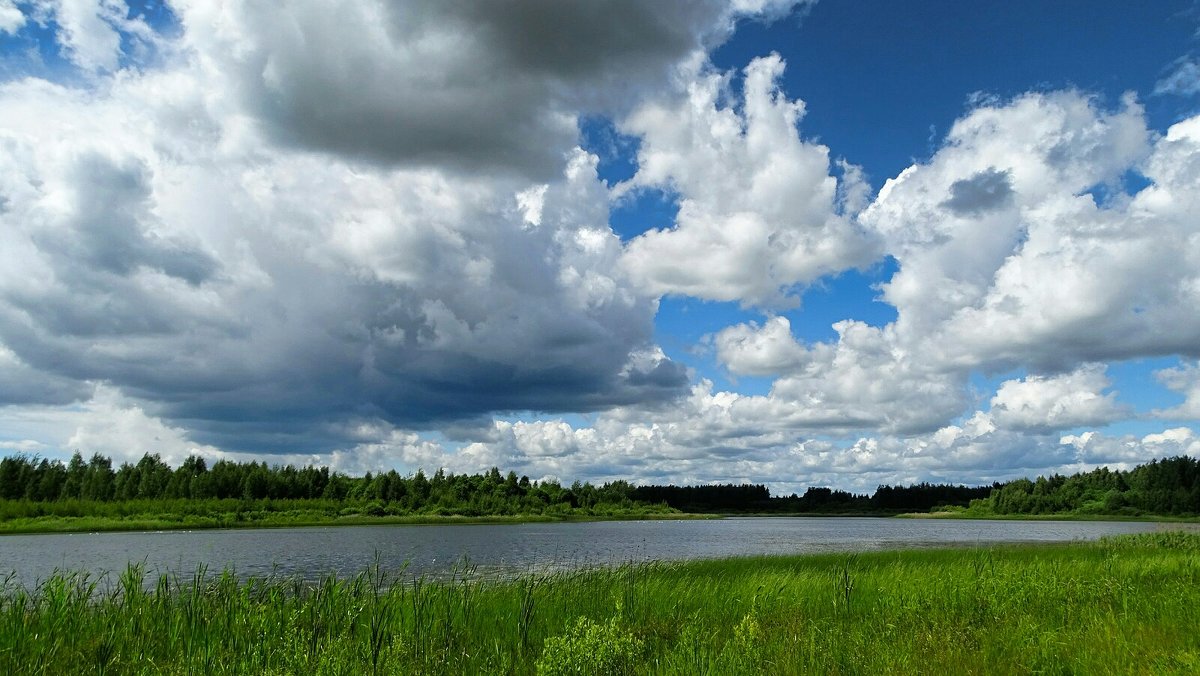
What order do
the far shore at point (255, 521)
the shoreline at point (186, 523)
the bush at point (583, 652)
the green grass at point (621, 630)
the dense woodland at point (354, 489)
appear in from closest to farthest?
1. the bush at point (583, 652)
2. the green grass at point (621, 630)
3. the shoreline at point (186, 523)
4. the far shore at point (255, 521)
5. the dense woodland at point (354, 489)

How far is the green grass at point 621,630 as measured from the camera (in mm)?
10219

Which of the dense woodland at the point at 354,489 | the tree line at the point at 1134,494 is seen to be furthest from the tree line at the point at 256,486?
the tree line at the point at 1134,494

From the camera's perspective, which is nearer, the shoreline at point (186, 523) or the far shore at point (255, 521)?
the shoreline at point (186, 523)

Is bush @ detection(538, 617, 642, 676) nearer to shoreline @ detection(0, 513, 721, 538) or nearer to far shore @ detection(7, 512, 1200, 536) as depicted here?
shoreline @ detection(0, 513, 721, 538)

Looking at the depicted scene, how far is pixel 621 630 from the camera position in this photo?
11828mm

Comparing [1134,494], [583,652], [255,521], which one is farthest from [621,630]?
[1134,494]

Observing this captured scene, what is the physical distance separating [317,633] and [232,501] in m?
141

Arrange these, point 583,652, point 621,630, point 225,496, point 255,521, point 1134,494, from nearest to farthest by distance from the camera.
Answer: point 583,652
point 621,630
point 255,521
point 225,496
point 1134,494

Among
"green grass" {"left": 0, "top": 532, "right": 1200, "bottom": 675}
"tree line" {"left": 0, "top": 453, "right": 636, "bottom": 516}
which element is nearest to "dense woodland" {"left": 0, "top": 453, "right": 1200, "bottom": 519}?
"tree line" {"left": 0, "top": 453, "right": 636, "bottom": 516}

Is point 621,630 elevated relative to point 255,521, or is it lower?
elevated

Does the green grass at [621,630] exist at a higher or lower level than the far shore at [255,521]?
higher

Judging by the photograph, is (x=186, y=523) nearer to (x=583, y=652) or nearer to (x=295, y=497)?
(x=295, y=497)

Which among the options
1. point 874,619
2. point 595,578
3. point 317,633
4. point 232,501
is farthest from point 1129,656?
point 232,501

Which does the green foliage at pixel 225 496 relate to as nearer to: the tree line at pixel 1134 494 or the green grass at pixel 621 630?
the green grass at pixel 621 630
